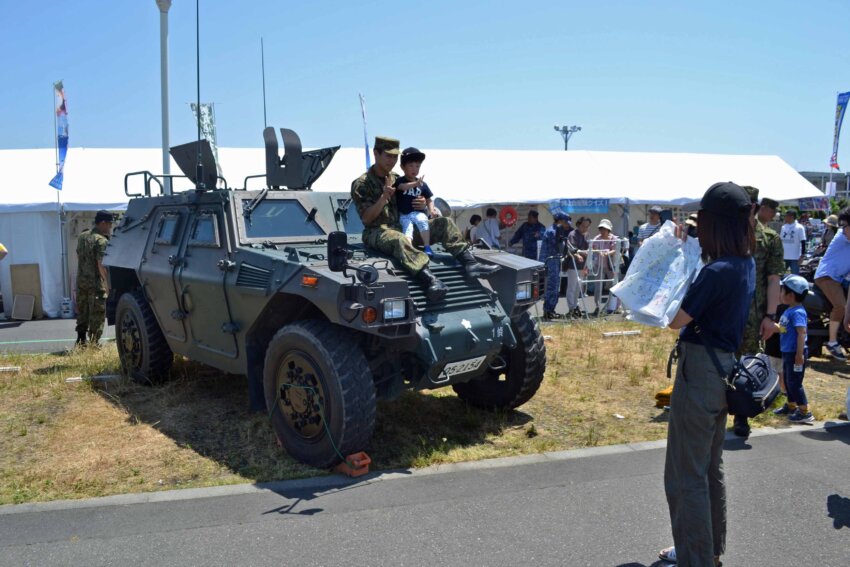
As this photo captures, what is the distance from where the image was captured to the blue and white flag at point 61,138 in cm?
1369

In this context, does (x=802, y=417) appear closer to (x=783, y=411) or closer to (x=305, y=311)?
(x=783, y=411)

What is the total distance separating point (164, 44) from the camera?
13312 mm

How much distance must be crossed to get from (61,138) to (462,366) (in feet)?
37.8

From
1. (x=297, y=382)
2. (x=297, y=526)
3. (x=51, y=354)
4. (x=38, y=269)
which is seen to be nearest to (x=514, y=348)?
(x=297, y=382)

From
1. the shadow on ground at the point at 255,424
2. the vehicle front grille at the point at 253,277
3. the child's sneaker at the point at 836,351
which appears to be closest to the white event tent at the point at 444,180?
the shadow on ground at the point at 255,424

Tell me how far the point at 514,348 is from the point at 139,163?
12020 mm

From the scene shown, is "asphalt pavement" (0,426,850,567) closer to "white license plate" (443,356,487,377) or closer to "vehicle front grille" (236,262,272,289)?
"white license plate" (443,356,487,377)

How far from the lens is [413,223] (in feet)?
20.4

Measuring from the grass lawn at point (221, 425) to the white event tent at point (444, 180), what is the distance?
6.36m

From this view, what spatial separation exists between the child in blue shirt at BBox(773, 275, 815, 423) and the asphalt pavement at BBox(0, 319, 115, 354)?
887cm

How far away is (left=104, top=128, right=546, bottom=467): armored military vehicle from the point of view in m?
5.09

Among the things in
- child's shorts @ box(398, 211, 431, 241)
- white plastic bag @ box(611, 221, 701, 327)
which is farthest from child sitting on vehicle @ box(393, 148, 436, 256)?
white plastic bag @ box(611, 221, 701, 327)

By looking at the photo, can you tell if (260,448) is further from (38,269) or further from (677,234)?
(38,269)

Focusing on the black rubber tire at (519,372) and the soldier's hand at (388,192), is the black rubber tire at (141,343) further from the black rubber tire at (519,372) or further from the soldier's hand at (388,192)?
the black rubber tire at (519,372)
